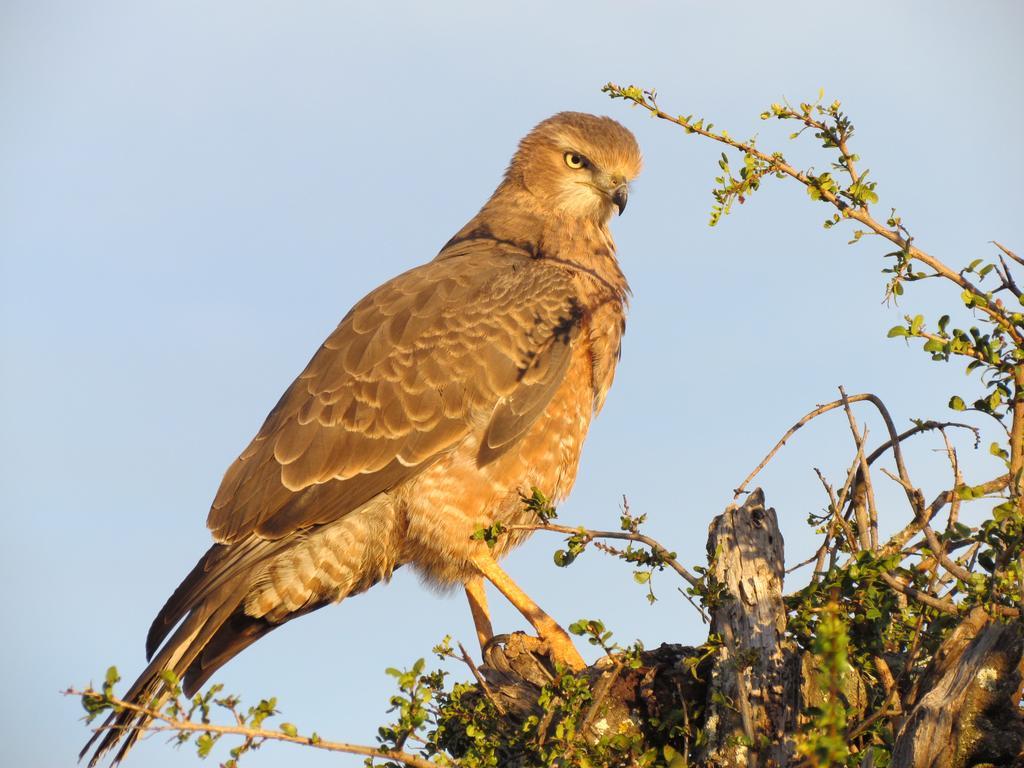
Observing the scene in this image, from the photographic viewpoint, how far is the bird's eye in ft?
27.6

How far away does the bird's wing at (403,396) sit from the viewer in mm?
6652

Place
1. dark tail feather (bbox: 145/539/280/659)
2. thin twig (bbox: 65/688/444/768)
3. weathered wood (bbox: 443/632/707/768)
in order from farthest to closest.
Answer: dark tail feather (bbox: 145/539/280/659) < weathered wood (bbox: 443/632/707/768) < thin twig (bbox: 65/688/444/768)

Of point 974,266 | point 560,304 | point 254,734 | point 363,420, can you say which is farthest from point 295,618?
point 974,266

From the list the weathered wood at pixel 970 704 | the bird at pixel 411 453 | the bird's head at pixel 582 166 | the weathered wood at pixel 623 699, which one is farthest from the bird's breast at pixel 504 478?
the weathered wood at pixel 970 704

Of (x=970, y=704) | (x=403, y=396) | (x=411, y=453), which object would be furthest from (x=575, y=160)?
(x=970, y=704)

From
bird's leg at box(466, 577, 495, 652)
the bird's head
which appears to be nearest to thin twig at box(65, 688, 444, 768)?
bird's leg at box(466, 577, 495, 652)

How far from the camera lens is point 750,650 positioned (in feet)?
15.3

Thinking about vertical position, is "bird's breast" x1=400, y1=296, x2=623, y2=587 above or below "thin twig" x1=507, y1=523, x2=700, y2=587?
above

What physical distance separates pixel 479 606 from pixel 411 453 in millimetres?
1479

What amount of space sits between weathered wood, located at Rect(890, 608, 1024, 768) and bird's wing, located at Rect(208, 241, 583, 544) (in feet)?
10.1

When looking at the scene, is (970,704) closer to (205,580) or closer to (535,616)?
(535,616)

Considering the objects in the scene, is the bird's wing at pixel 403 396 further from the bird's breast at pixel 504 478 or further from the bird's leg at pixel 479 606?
the bird's leg at pixel 479 606

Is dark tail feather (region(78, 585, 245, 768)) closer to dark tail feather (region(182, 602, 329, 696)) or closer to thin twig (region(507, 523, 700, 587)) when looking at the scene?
dark tail feather (region(182, 602, 329, 696))

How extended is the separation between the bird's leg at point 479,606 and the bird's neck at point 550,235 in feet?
7.17
